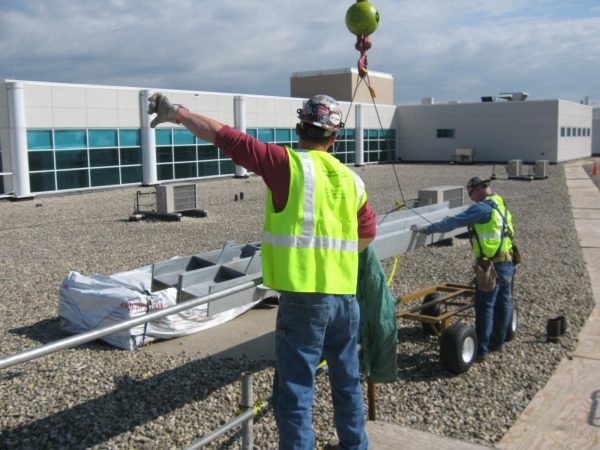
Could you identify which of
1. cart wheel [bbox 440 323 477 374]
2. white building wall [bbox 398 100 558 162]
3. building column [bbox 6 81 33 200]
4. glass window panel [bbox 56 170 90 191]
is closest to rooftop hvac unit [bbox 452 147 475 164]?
white building wall [bbox 398 100 558 162]

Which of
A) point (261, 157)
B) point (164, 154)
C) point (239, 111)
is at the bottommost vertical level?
point (261, 157)

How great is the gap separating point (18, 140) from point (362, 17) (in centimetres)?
2067

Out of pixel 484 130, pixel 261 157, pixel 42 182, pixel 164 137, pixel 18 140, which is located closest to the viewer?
pixel 261 157

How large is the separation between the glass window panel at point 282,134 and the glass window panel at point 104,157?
10.8 meters

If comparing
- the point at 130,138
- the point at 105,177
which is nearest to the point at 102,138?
the point at 130,138

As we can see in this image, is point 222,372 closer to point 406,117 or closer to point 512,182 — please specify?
point 512,182

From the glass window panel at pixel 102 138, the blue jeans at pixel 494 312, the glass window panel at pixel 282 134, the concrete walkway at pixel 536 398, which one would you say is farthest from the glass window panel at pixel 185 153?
the blue jeans at pixel 494 312

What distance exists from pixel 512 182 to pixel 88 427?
90.1ft

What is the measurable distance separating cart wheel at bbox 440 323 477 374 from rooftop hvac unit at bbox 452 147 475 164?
127 feet

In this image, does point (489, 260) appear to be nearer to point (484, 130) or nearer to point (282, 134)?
point (282, 134)

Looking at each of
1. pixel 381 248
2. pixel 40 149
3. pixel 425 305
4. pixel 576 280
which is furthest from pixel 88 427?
pixel 40 149

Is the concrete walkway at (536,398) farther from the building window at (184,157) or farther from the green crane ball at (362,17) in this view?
the building window at (184,157)

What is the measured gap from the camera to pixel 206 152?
30547 mm

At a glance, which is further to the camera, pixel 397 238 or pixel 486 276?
pixel 397 238
